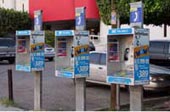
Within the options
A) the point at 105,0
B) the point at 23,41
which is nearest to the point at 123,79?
the point at 23,41

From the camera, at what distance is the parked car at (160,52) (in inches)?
780

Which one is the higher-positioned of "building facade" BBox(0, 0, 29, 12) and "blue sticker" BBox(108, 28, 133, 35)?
"building facade" BBox(0, 0, 29, 12)

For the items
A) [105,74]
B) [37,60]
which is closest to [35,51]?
[37,60]

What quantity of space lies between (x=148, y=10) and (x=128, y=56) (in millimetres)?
4330

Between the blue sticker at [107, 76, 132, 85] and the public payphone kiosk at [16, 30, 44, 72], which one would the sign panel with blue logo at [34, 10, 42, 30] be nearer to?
the public payphone kiosk at [16, 30, 44, 72]

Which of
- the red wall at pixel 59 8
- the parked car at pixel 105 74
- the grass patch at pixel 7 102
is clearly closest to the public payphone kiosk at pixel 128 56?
the grass patch at pixel 7 102

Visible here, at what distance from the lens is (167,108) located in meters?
11.3

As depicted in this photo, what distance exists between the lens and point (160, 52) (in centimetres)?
2017

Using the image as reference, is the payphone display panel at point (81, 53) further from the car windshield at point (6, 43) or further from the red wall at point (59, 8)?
the red wall at point (59, 8)

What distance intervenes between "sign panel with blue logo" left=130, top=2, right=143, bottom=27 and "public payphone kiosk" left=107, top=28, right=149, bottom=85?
0.23m

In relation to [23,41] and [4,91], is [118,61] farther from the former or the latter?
[4,91]

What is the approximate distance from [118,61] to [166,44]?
1092cm

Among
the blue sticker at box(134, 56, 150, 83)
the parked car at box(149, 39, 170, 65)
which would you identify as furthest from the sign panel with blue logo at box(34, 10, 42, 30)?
the parked car at box(149, 39, 170, 65)

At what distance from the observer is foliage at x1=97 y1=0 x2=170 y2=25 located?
13189mm
